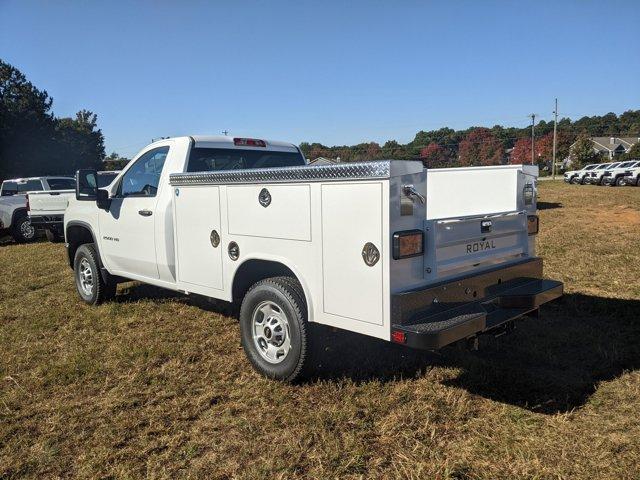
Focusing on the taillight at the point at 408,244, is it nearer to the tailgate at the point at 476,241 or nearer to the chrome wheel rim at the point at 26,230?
the tailgate at the point at 476,241

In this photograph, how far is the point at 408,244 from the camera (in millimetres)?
3260

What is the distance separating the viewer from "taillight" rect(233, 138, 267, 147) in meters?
5.64

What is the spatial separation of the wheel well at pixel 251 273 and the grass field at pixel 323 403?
2.10 ft

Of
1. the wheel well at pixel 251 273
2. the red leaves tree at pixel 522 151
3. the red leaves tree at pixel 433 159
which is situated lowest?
the wheel well at pixel 251 273

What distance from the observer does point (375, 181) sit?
320 cm

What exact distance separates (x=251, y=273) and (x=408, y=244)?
63.9 inches

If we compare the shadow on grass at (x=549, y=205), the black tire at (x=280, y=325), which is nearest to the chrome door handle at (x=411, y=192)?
the black tire at (x=280, y=325)

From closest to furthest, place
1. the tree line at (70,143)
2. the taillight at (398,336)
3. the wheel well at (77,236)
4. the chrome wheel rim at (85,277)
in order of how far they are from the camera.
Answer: the taillight at (398,336), the chrome wheel rim at (85,277), the wheel well at (77,236), the tree line at (70,143)

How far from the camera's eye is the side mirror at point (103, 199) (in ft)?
19.1

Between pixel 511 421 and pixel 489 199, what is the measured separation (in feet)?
6.65

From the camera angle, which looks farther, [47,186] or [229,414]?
[47,186]

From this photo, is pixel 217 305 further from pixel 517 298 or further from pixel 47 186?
pixel 47 186

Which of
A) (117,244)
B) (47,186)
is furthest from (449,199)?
(47,186)

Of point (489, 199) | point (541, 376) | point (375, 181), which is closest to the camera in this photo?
point (375, 181)
